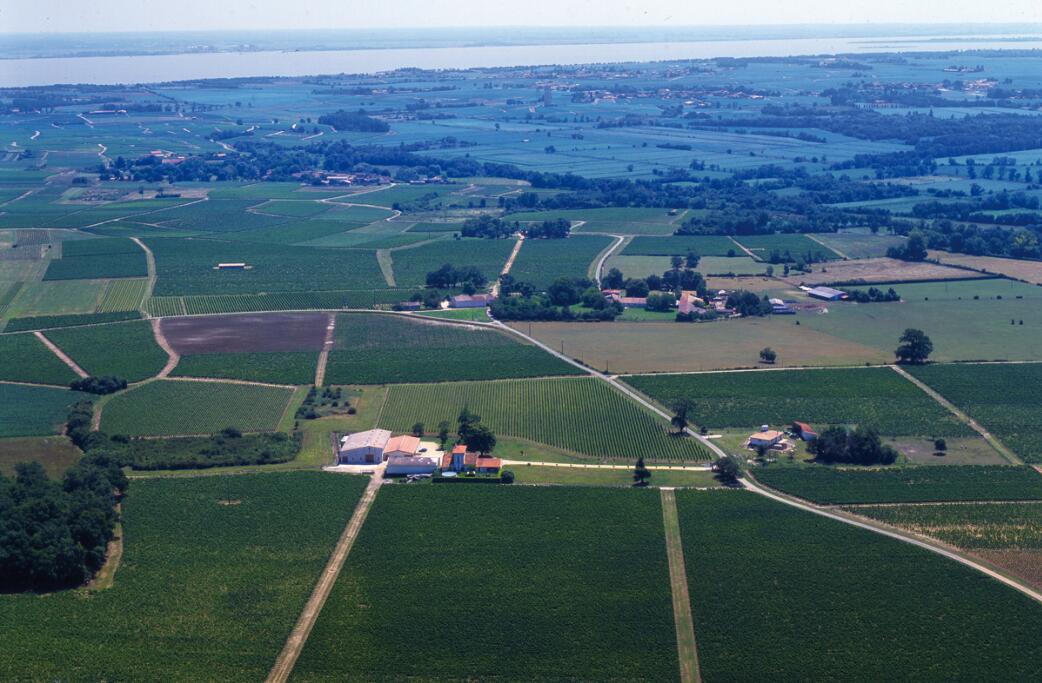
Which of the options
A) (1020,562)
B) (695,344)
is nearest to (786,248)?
(695,344)

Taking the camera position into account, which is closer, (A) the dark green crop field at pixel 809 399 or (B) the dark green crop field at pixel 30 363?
(A) the dark green crop field at pixel 809 399

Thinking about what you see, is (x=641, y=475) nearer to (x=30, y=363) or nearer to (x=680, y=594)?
(x=680, y=594)

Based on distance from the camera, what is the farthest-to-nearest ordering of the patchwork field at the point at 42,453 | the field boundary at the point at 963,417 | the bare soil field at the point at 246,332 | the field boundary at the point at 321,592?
the bare soil field at the point at 246,332 → the field boundary at the point at 963,417 → the patchwork field at the point at 42,453 → the field boundary at the point at 321,592

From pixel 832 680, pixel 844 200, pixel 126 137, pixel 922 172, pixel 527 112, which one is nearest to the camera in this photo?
pixel 832 680

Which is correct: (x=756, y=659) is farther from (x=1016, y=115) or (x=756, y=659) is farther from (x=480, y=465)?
(x=1016, y=115)

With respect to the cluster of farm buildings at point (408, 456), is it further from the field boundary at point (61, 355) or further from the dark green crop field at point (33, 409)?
the field boundary at point (61, 355)

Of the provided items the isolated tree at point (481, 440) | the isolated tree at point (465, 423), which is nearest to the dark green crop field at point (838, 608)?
the isolated tree at point (481, 440)

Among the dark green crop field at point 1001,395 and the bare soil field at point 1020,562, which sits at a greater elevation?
the dark green crop field at point 1001,395

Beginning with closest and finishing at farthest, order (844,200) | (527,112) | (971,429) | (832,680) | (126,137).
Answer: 1. (832,680)
2. (971,429)
3. (844,200)
4. (126,137)
5. (527,112)

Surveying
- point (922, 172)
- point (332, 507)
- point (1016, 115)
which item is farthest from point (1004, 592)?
point (1016, 115)
